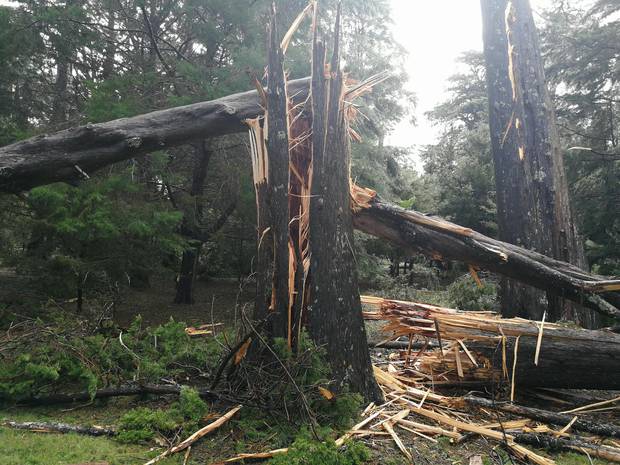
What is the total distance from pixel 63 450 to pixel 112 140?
203 cm

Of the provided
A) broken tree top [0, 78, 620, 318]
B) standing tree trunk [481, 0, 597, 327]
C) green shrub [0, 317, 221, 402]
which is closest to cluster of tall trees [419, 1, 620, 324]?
standing tree trunk [481, 0, 597, 327]

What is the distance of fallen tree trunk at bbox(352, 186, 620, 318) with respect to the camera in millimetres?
3680

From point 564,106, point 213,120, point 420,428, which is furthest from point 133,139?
point 564,106

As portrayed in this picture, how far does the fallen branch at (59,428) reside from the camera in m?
2.81

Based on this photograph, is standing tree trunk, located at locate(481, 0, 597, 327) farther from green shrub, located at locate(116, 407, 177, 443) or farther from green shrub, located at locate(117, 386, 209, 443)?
green shrub, located at locate(116, 407, 177, 443)

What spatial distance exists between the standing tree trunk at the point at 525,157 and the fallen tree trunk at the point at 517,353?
1551 mm

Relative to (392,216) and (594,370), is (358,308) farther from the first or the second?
(594,370)

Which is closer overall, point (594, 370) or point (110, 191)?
point (594, 370)

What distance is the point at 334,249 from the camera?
3.20 metres

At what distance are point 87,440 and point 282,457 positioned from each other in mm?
1226

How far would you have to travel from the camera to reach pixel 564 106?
12.7m

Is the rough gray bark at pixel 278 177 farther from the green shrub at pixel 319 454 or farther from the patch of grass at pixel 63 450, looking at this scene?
the patch of grass at pixel 63 450

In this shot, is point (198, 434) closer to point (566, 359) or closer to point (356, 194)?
point (356, 194)

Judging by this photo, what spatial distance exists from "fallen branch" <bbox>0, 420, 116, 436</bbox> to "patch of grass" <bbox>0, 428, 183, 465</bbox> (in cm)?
6
